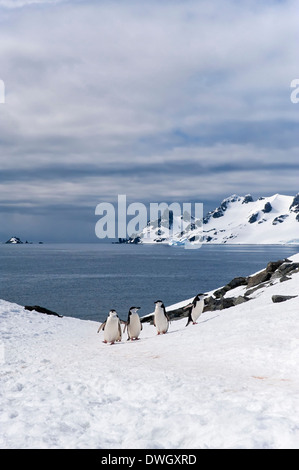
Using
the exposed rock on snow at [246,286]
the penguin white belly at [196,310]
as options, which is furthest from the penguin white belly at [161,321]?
the exposed rock on snow at [246,286]

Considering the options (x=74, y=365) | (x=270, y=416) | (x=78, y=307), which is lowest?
(x=78, y=307)

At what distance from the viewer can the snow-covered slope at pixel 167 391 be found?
6.51 meters

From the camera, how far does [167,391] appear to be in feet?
27.9

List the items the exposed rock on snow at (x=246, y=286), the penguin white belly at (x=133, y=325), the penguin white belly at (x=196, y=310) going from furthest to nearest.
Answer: the exposed rock on snow at (x=246, y=286) → the penguin white belly at (x=196, y=310) → the penguin white belly at (x=133, y=325)

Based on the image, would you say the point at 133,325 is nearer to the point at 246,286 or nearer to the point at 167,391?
the point at 167,391

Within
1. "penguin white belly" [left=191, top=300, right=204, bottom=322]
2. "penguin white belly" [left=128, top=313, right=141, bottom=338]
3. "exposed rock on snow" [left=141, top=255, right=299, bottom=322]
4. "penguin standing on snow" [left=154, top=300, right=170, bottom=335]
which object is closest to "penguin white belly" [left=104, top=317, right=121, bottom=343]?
"penguin white belly" [left=128, top=313, right=141, bottom=338]

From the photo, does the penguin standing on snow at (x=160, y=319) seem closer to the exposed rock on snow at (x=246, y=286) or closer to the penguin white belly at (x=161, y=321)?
the penguin white belly at (x=161, y=321)

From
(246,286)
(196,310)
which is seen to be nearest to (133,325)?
(196,310)

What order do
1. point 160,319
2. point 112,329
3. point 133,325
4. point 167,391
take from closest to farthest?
point 167,391, point 112,329, point 133,325, point 160,319

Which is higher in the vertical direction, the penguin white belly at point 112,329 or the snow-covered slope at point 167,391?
the snow-covered slope at point 167,391
